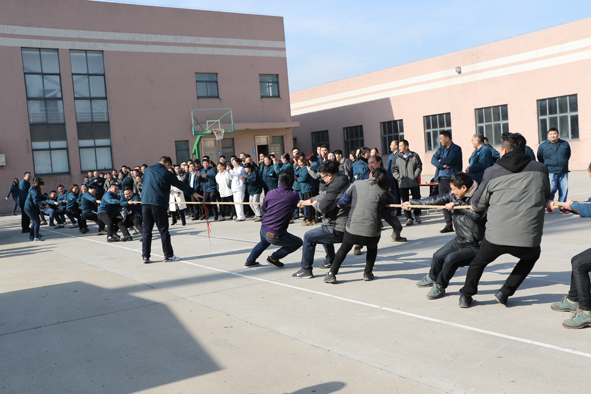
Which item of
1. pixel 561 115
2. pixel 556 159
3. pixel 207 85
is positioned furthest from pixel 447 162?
pixel 207 85

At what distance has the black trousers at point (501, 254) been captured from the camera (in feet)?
17.1

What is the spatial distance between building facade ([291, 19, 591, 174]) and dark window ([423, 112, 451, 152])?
63 mm

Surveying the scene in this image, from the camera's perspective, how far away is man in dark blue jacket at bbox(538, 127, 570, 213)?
1159 centimetres

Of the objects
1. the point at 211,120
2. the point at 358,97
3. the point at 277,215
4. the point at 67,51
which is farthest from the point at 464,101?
the point at 277,215

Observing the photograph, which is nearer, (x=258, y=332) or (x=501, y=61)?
(x=258, y=332)

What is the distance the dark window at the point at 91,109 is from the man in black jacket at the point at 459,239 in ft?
78.5

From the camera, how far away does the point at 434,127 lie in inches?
1282

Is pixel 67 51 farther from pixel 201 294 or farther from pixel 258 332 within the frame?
pixel 258 332

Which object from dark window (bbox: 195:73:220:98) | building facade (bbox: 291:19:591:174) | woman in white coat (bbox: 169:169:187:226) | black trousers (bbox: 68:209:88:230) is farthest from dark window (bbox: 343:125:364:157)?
black trousers (bbox: 68:209:88:230)

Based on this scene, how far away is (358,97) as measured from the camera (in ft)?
123

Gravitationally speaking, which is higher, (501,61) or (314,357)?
(501,61)

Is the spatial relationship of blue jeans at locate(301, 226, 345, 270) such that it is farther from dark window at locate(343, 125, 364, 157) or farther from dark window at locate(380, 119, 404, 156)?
dark window at locate(343, 125, 364, 157)

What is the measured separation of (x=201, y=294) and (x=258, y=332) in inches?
74.4

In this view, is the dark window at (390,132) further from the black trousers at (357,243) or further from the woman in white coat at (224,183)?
the black trousers at (357,243)
